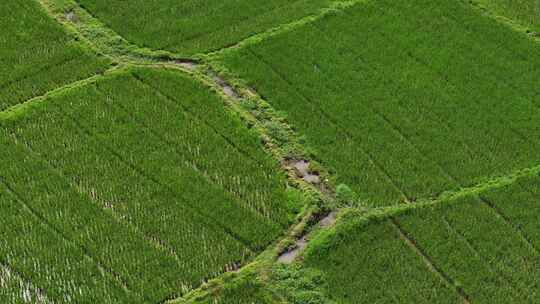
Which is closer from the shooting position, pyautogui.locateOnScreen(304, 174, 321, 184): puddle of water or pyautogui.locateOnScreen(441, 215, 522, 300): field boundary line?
pyautogui.locateOnScreen(441, 215, 522, 300): field boundary line

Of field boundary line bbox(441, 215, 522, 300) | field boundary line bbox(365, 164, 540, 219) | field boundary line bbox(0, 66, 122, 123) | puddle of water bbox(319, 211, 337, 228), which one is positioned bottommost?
field boundary line bbox(441, 215, 522, 300)

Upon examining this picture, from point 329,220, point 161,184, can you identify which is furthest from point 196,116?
point 329,220

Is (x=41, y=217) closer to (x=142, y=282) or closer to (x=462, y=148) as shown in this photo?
(x=142, y=282)

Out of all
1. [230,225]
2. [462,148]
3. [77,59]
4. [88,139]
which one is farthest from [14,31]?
[462,148]

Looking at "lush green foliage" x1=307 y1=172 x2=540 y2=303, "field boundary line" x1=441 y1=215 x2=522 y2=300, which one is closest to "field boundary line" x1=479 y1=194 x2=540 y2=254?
"lush green foliage" x1=307 y1=172 x2=540 y2=303

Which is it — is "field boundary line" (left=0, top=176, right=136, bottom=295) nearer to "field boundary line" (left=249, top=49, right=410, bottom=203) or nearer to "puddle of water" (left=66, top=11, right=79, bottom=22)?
"field boundary line" (left=249, top=49, right=410, bottom=203)

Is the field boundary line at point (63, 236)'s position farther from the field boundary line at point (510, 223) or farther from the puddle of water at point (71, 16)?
the field boundary line at point (510, 223)

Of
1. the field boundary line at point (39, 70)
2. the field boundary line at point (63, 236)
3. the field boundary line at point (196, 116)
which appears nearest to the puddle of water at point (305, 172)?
the field boundary line at point (196, 116)
